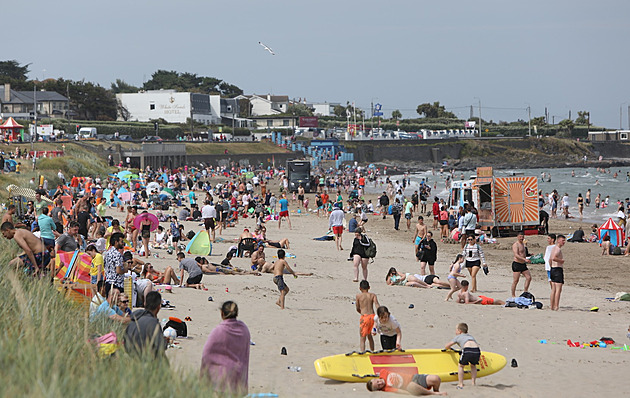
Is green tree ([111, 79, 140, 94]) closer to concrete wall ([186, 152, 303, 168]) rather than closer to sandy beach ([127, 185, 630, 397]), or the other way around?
concrete wall ([186, 152, 303, 168])

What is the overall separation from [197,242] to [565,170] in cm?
8807

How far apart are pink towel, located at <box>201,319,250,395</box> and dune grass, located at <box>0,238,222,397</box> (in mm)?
691

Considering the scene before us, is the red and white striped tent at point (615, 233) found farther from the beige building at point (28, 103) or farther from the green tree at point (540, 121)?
the green tree at point (540, 121)

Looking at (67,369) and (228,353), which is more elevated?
(67,369)

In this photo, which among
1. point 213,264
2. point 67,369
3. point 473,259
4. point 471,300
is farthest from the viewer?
point 213,264

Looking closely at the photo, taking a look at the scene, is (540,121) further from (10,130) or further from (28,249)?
(28,249)

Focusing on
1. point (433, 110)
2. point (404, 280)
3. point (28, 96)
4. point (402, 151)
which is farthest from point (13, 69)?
point (404, 280)

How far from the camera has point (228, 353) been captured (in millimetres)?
6395

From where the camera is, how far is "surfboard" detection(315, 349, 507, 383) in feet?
28.4

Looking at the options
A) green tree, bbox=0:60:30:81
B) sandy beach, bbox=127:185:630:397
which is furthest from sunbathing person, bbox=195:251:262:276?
green tree, bbox=0:60:30:81

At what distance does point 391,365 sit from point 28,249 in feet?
16.0

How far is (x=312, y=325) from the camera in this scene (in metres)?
11.5

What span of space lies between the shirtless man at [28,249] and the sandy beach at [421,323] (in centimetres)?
181

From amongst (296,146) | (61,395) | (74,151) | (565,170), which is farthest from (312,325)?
(565,170)
